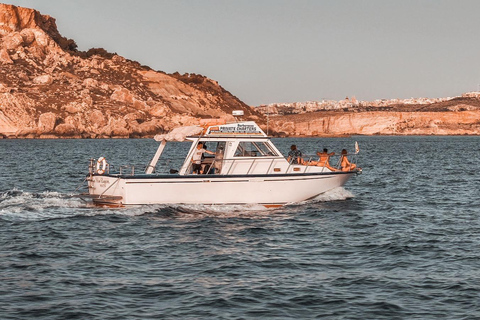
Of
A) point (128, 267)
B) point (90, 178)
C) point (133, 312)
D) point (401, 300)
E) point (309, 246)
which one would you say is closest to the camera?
point (133, 312)

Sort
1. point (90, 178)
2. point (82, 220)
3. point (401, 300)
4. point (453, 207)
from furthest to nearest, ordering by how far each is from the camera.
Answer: point (453, 207)
point (90, 178)
point (82, 220)
point (401, 300)

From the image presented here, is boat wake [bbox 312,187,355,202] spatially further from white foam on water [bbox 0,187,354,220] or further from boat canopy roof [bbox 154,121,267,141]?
boat canopy roof [bbox 154,121,267,141]

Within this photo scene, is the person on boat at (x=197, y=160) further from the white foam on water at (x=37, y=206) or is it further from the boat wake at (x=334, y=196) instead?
the boat wake at (x=334, y=196)

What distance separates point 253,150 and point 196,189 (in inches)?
101

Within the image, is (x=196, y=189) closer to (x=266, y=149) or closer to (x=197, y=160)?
(x=197, y=160)

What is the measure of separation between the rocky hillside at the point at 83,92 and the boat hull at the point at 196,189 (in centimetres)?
11607

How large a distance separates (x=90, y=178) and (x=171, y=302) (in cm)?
1077

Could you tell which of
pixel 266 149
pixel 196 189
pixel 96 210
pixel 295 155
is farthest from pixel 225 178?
pixel 96 210

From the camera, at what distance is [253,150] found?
70.0 feet

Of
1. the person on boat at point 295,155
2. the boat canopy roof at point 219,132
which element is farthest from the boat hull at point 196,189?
the boat canopy roof at point 219,132

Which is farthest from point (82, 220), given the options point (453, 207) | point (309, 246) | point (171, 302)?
point (453, 207)

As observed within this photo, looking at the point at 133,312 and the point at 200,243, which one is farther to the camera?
the point at 200,243

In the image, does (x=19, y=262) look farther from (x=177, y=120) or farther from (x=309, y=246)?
(x=177, y=120)

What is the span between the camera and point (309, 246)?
15648 mm
